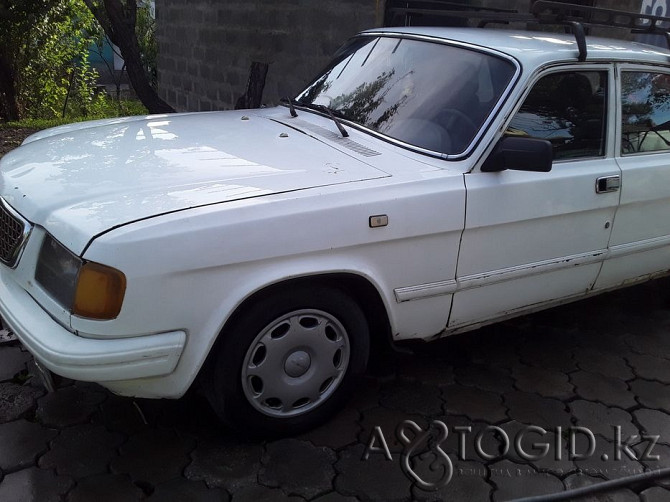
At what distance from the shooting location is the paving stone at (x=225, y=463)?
2734 millimetres

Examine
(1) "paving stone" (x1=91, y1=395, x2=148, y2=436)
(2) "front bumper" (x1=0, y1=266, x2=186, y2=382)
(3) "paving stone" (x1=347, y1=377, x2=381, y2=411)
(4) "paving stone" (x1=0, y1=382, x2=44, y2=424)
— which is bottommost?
(4) "paving stone" (x1=0, y1=382, x2=44, y2=424)

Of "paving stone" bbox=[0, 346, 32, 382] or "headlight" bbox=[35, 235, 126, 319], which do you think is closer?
"headlight" bbox=[35, 235, 126, 319]

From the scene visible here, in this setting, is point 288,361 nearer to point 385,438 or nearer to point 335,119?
point 385,438

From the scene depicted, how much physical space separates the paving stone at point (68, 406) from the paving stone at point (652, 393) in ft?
8.91


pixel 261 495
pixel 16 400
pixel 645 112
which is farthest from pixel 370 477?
pixel 645 112

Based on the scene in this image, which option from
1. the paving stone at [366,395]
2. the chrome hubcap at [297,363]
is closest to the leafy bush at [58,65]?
the paving stone at [366,395]

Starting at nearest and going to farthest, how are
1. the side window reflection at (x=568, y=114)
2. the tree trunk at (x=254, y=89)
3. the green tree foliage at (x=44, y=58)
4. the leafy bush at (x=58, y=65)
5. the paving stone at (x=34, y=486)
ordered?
the paving stone at (x=34, y=486), the side window reflection at (x=568, y=114), the tree trunk at (x=254, y=89), the green tree foliage at (x=44, y=58), the leafy bush at (x=58, y=65)

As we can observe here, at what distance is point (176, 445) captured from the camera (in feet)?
9.59

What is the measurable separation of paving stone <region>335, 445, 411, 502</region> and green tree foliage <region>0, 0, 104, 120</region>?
8853mm

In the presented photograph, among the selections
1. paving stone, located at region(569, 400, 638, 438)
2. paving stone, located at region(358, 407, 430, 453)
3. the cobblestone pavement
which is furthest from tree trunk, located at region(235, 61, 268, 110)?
paving stone, located at region(569, 400, 638, 438)

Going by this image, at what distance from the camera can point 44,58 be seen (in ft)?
37.2

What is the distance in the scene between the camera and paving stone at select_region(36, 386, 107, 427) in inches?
120

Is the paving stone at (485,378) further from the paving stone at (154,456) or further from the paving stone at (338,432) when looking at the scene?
the paving stone at (154,456)

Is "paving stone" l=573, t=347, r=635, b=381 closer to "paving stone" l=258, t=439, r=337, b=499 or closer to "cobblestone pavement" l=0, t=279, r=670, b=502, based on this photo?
"cobblestone pavement" l=0, t=279, r=670, b=502
